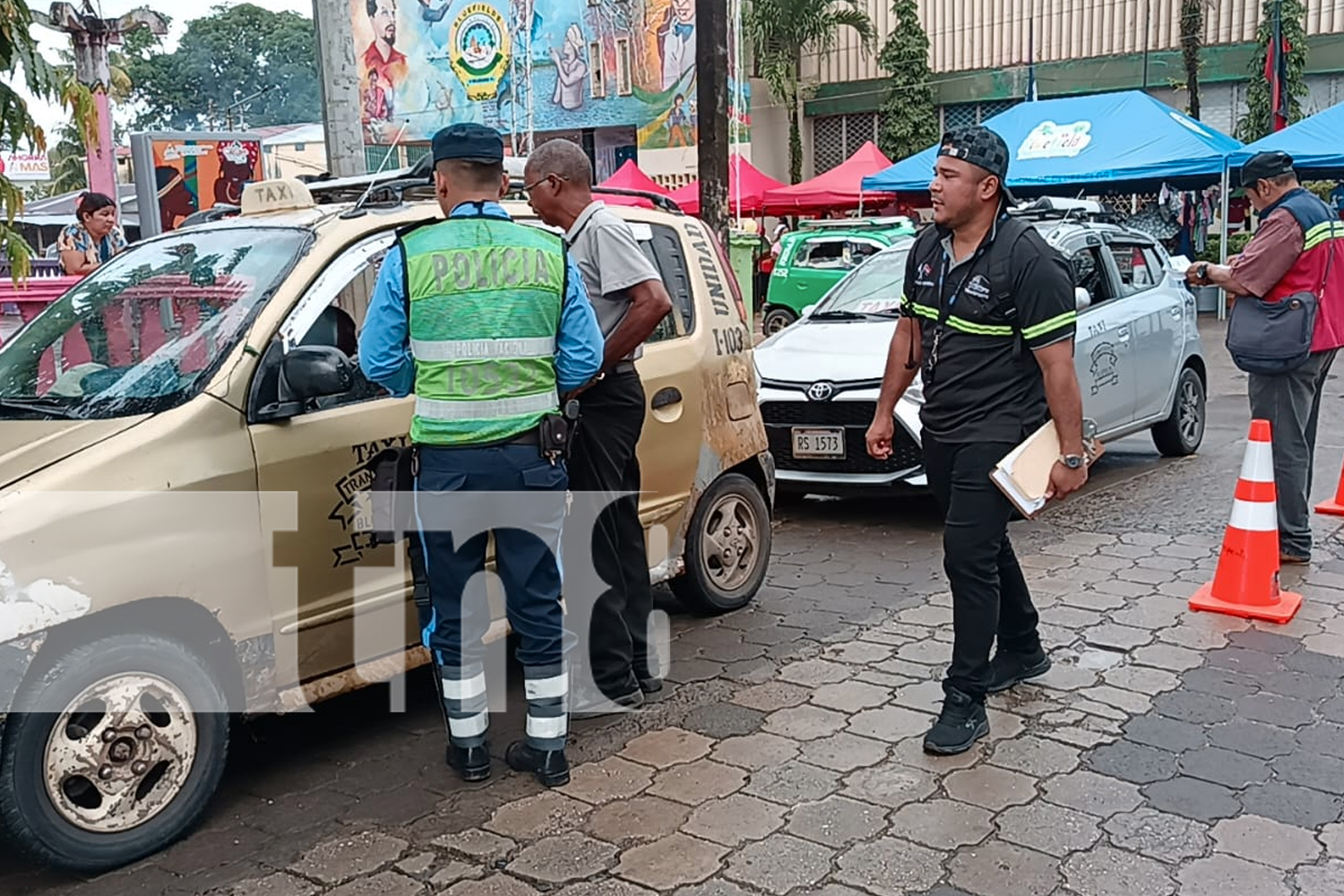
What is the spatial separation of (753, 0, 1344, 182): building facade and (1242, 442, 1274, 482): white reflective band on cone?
806 inches

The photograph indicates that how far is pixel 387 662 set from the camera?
4121mm

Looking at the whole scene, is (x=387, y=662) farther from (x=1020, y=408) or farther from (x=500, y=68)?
(x=500, y=68)

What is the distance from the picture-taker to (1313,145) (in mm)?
16297

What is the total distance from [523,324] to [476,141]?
0.57 metres

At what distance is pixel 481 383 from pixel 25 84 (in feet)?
6.34

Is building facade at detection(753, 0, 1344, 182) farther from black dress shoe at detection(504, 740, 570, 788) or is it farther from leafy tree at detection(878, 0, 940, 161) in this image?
black dress shoe at detection(504, 740, 570, 788)

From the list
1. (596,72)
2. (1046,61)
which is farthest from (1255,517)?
(596,72)

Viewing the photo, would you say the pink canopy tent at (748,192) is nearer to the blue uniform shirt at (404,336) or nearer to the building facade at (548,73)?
the building facade at (548,73)

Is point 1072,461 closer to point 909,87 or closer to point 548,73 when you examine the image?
point 909,87

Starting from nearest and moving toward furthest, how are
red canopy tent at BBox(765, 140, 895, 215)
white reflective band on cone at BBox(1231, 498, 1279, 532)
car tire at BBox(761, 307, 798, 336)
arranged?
white reflective band on cone at BBox(1231, 498, 1279, 532) < car tire at BBox(761, 307, 798, 336) < red canopy tent at BBox(765, 140, 895, 215)

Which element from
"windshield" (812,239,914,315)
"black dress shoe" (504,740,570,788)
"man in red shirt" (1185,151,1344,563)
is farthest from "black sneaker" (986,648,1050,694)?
"windshield" (812,239,914,315)

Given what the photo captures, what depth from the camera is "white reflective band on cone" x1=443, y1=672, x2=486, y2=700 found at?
389 centimetres

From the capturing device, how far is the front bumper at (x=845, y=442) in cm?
714

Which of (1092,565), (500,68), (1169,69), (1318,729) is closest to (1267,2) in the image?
(1169,69)
